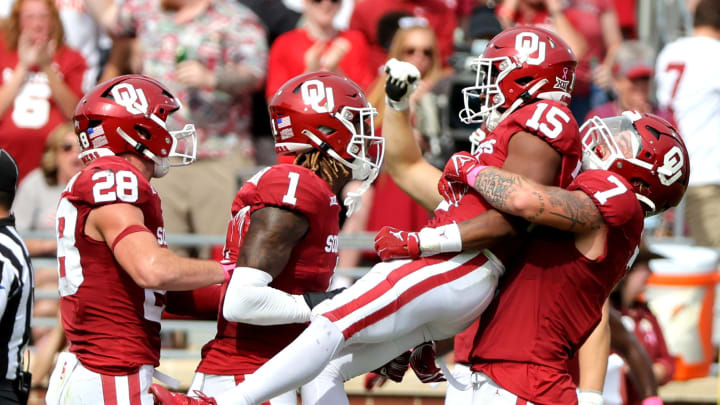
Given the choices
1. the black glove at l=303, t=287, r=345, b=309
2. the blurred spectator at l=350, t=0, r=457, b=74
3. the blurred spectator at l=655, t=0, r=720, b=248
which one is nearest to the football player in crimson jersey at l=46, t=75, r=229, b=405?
the black glove at l=303, t=287, r=345, b=309

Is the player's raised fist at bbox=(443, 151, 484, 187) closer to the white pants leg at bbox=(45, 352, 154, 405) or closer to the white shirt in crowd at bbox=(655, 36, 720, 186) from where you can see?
the white pants leg at bbox=(45, 352, 154, 405)

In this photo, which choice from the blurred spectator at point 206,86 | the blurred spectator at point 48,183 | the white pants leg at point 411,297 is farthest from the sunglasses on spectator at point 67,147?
the white pants leg at point 411,297

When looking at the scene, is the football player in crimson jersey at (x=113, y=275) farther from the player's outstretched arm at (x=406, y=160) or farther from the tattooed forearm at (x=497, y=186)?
the player's outstretched arm at (x=406, y=160)

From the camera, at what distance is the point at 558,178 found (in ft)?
14.8

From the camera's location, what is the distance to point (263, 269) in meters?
4.31

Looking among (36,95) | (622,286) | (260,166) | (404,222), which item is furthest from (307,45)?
(622,286)

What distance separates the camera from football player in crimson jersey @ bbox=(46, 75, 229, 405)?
4379 mm

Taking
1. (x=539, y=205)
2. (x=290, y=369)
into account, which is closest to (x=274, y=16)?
(x=539, y=205)

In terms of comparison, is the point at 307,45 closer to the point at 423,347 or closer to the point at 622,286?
the point at 622,286

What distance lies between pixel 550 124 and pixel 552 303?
2.35ft

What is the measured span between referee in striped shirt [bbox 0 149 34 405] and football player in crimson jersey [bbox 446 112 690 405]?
2.04 metres

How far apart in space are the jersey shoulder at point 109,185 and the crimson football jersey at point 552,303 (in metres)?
1.51

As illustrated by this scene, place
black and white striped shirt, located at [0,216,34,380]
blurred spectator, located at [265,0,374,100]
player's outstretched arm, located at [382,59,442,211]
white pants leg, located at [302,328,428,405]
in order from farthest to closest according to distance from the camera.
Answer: blurred spectator, located at [265,0,374,100]
player's outstretched arm, located at [382,59,442,211]
black and white striped shirt, located at [0,216,34,380]
white pants leg, located at [302,328,428,405]

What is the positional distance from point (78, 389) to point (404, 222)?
4110 mm
